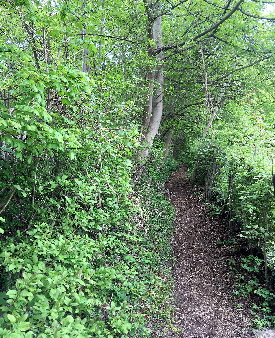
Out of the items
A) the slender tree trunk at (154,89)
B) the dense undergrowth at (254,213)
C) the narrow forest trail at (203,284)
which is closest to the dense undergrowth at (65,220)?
the narrow forest trail at (203,284)

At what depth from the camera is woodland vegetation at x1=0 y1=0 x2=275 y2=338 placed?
251cm

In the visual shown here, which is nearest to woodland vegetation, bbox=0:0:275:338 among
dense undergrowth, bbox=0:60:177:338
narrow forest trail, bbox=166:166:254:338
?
dense undergrowth, bbox=0:60:177:338

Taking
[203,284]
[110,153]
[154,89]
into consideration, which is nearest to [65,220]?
[110,153]

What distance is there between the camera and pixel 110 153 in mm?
3520

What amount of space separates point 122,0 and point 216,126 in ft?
19.4

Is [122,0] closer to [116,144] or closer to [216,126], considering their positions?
[116,144]

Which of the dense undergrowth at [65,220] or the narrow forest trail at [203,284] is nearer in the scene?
the dense undergrowth at [65,220]

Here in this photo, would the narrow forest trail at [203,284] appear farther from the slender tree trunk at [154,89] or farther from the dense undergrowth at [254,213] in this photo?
the slender tree trunk at [154,89]

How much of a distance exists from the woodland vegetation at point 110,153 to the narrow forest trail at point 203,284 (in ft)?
1.37

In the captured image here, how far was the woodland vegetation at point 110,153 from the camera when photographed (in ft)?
8.22

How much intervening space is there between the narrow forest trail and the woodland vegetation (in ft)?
1.37

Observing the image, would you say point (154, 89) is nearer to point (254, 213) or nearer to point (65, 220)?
point (254, 213)

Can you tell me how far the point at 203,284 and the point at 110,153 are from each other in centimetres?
433

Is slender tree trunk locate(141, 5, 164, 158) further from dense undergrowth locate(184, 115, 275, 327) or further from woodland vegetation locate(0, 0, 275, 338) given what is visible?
dense undergrowth locate(184, 115, 275, 327)
